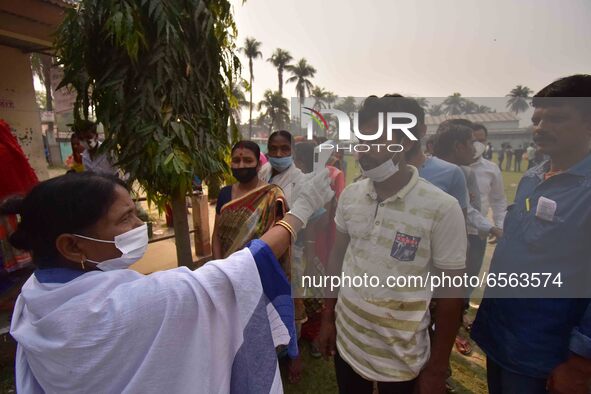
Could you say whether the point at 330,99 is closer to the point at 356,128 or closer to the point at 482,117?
the point at 356,128

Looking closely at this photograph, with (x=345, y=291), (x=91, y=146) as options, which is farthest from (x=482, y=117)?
(x=91, y=146)

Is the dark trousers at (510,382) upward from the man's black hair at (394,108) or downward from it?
downward

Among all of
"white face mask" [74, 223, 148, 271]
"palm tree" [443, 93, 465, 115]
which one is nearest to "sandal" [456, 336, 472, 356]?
"palm tree" [443, 93, 465, 115]

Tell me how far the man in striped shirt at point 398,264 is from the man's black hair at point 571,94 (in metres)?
0.52

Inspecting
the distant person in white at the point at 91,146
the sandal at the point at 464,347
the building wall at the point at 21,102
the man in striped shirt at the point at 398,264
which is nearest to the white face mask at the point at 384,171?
the man in striped shirt at the point at 398,264

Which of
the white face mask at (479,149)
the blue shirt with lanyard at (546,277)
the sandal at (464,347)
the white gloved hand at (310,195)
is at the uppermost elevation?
the white face mask at (479,149)

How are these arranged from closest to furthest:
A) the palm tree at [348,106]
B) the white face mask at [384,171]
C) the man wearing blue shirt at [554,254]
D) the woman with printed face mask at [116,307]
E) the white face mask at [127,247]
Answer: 1. the woman with printed face mask at [116,307]
2. the white face mask at [127,247]
3. the man wearing blue shirt at [554,254]
4. the white face mask at [384,171]
5. the palm tree at [348,106]

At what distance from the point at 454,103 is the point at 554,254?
2.76 feet

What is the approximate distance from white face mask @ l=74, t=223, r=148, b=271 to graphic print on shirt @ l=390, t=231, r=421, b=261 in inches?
39.6

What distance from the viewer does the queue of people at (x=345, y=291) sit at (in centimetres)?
93

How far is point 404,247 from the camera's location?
1331mm

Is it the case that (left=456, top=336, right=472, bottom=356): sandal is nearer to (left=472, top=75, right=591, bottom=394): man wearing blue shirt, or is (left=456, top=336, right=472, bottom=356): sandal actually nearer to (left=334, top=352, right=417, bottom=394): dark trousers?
(left=472, top=75, right=591, bottom=394): man wearing blue shirt

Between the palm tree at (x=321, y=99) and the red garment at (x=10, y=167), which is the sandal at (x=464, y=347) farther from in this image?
the red garment at (x=10, y=167)

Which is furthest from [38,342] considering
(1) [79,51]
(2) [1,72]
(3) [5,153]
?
(2) [1,72]
